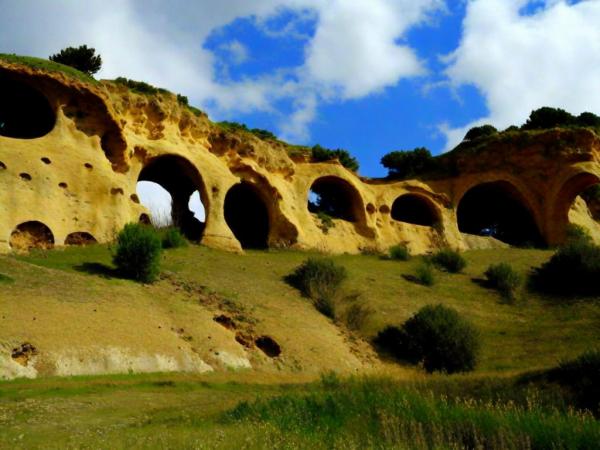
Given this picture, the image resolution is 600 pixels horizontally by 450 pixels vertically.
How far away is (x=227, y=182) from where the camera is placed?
1280 inches

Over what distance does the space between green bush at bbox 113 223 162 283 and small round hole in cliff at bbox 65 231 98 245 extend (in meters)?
4.02

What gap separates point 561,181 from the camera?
39938 millimetres

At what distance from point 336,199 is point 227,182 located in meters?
10.3

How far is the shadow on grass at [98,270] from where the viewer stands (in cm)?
2136

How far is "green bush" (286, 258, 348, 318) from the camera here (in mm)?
24656

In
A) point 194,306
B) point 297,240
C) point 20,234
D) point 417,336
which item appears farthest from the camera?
point 297,240

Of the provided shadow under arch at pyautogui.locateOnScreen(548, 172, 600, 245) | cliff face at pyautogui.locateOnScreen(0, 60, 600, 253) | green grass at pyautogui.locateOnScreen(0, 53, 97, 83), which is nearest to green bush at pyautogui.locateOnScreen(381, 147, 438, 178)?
cliff face at pyautogui.locateOnScreen(0, 60, 600, 253)

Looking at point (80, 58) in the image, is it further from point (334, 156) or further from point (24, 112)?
point (334, 156)

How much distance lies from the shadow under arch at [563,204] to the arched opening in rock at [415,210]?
6594 millimetres

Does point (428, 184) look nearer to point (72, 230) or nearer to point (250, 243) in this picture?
point (250, 243)

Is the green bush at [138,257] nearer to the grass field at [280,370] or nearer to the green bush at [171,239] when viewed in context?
the grass field at [280,370]

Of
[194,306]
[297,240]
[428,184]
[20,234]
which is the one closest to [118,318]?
[194,306]

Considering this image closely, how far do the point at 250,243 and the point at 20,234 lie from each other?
12774 mm

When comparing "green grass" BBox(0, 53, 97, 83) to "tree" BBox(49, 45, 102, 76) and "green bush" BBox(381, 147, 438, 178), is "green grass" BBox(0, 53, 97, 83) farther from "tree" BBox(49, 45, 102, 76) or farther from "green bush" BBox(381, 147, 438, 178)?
"green bush" BBox(381, 147, 438, 178)
